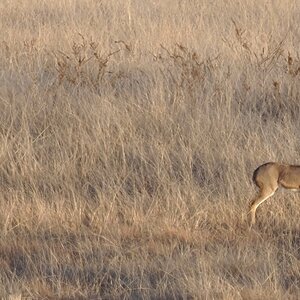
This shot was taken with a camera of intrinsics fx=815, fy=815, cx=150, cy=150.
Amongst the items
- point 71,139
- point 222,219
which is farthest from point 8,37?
point 222,219

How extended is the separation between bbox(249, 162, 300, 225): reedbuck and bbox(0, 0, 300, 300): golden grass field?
0.65ft

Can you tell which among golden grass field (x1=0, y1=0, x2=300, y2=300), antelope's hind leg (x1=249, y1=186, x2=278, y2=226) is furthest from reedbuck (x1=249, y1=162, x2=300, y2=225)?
golden grass field (x1=0, y1=0, x2=300, y2=300)

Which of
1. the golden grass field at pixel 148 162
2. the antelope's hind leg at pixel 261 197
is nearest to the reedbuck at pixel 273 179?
the antelope's hind leg at pixel 261 197

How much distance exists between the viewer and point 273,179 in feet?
16.1

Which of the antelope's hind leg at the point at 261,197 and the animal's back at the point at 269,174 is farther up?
the animal's back at the point at 269,174

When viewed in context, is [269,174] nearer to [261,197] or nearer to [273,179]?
[273,179]

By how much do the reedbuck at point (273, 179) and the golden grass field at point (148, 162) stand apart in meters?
0.20

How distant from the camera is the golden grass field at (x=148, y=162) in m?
4.30

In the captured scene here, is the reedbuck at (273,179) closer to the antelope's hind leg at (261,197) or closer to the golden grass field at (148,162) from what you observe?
the antelope's hind leg at (261,197)

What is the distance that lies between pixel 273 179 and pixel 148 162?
116cm

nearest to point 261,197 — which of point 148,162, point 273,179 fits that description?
point 273,179

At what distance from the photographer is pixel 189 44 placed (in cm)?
854

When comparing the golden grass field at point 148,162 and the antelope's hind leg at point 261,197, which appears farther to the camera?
the antelope's hind leg at point 261,197

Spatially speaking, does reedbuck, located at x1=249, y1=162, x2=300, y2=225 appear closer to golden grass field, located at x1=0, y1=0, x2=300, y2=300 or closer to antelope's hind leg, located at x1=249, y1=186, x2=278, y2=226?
antelope's hind leg, located at x1=249, y1=186, x2=278, y2=226
